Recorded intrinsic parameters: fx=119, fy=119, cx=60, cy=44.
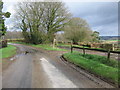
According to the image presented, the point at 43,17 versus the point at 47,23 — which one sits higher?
the point at 43,17

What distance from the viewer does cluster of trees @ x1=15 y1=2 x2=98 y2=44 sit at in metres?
30.0

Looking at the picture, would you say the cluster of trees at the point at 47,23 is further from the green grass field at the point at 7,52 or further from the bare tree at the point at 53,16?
the green grass field at the point at 7,52

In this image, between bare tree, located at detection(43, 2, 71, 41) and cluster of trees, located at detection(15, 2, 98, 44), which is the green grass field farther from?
bare tree, located at detection(43, 2, 71, 41)

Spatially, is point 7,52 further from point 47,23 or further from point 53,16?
point 53,16

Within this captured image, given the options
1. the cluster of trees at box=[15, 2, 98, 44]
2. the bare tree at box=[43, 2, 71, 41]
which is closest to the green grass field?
the cluster of trees at box=[15, 2, 98, 44]

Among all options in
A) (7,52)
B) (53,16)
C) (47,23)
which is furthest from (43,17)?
(7,52)

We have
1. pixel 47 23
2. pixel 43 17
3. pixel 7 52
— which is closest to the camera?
pixel 7 52

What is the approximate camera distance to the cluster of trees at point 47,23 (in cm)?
2997

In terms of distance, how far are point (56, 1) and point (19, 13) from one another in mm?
11292

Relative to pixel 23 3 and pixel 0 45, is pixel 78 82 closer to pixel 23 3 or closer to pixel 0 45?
pixel 0 45

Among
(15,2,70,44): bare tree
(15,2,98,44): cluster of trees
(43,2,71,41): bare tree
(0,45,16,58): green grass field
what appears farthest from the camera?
(43,2,71,41): bare tree

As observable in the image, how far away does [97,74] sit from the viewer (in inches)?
231

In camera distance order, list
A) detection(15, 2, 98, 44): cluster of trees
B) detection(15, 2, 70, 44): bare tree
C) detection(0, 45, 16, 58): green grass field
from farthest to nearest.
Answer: detection(15, 2, 98, 44): cluster of trees
detection(15, 2, 70, 44): bare tree
detection(0, 45, 16, 58): green grass field

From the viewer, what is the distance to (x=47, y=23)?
102ft
